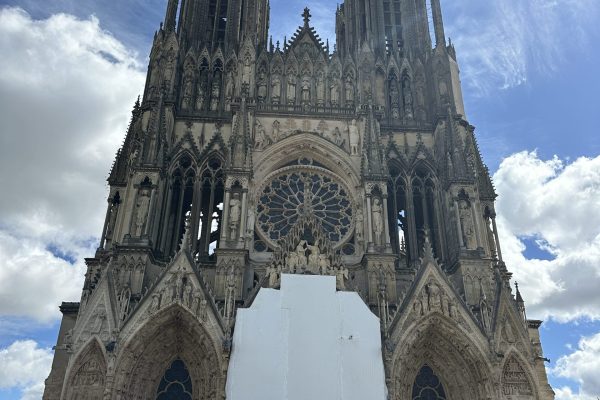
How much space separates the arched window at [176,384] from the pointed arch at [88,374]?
79.0 inches

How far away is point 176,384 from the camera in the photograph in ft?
64.0

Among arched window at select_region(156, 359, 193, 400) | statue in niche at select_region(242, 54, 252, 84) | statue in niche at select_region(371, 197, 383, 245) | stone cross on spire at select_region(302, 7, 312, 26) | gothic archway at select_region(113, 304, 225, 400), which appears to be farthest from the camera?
stone cross on spire at select_region(302, 7, 312, 26)

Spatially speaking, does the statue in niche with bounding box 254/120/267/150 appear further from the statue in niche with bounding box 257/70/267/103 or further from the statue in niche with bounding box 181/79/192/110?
the statue in niche with bounding box 181/79/192/110

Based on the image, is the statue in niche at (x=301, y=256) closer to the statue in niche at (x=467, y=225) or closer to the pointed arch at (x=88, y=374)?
the statue in niche at (x=467, y=225)

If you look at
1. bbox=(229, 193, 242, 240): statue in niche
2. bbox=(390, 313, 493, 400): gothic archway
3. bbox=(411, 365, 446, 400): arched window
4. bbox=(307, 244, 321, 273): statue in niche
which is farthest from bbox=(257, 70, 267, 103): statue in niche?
bbox=(411, 365, 446, 400): arched window

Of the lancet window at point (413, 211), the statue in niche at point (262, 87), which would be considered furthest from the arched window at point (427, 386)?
the statue in niche at point (262, 87)

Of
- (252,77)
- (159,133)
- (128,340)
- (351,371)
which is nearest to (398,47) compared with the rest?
(252,77)

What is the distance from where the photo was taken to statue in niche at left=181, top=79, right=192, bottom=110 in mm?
25703

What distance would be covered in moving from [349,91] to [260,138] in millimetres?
4879

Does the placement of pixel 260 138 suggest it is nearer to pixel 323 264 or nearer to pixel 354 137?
pixel 354 137

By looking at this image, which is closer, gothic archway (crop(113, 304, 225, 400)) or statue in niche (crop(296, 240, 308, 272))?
gothic archway (crop(113, 304, 225, 400))

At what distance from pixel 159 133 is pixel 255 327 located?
30.6 ft

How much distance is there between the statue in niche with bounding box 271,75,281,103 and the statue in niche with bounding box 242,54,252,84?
118 cm

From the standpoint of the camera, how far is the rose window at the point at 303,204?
23266 millimetres
